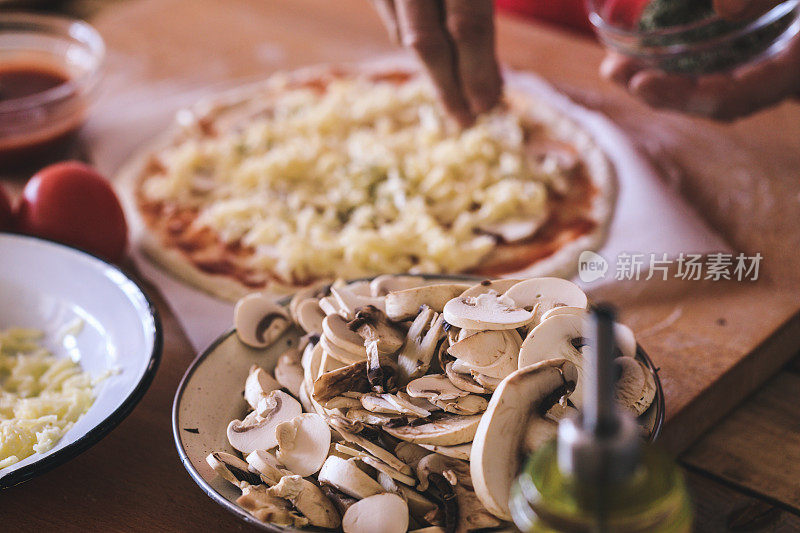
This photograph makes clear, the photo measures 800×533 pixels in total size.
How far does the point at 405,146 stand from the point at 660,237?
2.50 feet

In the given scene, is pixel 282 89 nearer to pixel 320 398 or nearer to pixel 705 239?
pixel 705 239

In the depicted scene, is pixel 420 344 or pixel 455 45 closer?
pixel 420 344

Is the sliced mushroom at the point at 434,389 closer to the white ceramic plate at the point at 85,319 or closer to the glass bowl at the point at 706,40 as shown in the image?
the white ceramic plate at the point at 85,319

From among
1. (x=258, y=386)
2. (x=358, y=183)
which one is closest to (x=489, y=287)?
(x=258, y=386)

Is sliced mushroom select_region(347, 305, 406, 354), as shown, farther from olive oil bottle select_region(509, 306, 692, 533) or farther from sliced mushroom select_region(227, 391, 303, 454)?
olive oil bottle select_region(509, 306, 692, 533)

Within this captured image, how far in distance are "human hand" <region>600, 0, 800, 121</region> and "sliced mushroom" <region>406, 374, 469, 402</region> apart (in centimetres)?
132

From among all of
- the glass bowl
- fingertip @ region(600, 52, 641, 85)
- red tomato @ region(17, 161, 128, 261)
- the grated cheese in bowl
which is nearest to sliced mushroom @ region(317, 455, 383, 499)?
the grated cheese in bowl

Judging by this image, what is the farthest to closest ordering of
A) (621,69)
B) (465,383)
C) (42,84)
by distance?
1. (42,84)
2. (621,69)
3. (465,383)

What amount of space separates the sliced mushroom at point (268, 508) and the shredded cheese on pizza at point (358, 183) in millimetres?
839

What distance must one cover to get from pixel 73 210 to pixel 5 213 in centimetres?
20

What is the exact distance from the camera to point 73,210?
5.91ft

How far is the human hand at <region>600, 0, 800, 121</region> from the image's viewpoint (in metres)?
2.01

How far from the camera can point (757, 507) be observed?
48.3 inches

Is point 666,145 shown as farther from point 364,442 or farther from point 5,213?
point 5,213
